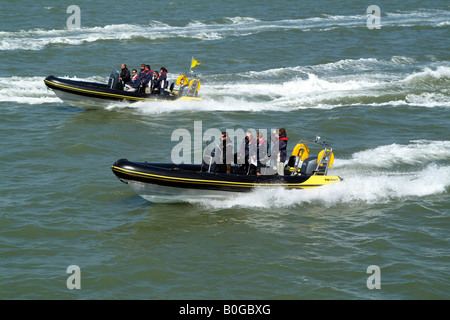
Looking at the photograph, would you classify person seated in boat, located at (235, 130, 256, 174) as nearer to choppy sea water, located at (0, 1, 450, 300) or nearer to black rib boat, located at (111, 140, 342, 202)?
black rib boat, located at (111, 140, 342, 202)

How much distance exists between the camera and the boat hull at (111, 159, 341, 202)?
12.5m

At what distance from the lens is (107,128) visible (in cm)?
1909

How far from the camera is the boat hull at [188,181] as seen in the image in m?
12.5

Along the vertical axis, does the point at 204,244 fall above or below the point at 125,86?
below

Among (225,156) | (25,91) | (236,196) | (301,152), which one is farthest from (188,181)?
(25,91)

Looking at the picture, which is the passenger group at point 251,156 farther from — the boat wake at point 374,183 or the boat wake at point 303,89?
the boat wake at point 303,89

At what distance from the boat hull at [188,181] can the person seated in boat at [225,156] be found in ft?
0.97

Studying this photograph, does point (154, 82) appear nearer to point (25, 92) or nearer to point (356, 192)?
point (25, 92)

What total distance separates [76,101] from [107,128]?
2.38 meters

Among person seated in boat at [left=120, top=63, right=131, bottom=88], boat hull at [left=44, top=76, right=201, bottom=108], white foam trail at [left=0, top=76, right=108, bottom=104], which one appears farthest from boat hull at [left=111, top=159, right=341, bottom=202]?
white foam trail at [left=0, top=76, right=108, bottom=104]

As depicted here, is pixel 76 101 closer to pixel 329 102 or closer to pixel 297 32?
pixel 329 102
